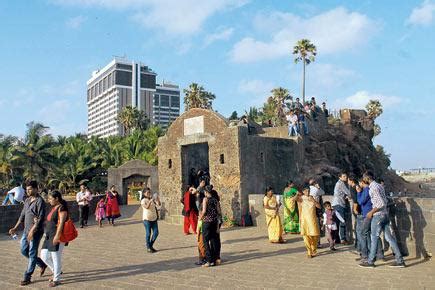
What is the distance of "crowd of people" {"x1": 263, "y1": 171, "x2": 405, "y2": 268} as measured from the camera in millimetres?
7375

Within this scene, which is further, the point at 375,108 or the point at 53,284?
the point at 375,108

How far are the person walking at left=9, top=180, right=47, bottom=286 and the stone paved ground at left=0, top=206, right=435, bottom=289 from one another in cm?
34

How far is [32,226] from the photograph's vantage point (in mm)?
6977

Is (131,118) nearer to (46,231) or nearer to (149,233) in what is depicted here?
(149,233)

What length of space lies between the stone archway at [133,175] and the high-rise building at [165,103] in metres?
135

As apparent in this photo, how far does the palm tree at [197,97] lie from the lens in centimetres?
5456

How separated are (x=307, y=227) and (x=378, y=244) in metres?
1.47

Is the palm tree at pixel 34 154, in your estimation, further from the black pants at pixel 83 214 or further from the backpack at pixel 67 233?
the backpack at pixel 67 233

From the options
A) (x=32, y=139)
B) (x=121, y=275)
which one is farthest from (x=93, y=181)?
(x=121, y=275)

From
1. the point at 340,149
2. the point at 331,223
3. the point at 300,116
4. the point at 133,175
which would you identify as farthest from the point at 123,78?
the point at 331,223

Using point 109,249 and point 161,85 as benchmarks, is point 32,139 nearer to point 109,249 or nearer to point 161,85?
point 109,249

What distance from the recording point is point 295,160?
18250mm

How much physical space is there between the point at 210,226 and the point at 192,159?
9.43m

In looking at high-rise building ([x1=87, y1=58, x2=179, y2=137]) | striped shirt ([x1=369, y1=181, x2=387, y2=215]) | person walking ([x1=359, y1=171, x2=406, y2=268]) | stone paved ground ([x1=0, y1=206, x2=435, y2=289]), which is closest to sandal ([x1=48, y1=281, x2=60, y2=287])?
stone paved ground ([x1=0, y1=206, x2=435, y2=289])
